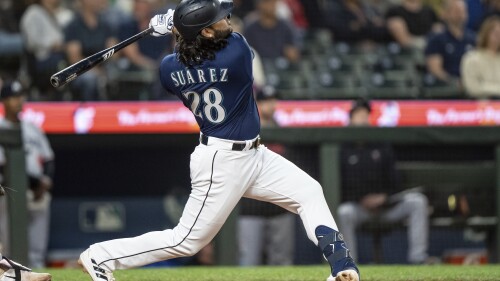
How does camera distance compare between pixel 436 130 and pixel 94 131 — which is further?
pixel 94 131

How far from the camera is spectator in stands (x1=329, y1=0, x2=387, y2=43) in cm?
1131

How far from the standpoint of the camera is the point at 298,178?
5086mm

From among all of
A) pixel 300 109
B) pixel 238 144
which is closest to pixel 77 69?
pixel 238 144

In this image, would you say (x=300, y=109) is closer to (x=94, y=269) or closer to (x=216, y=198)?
(x=216, y=198)

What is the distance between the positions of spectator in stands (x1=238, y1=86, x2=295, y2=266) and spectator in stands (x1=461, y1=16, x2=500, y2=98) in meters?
2.55

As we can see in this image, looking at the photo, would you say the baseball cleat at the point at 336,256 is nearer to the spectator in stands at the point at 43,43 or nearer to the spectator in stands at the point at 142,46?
the spectator in stands at the point at 43,43

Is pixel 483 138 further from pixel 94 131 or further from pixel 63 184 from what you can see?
pixel 63 184

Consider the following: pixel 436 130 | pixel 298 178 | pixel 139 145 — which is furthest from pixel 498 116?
pixel 298 178

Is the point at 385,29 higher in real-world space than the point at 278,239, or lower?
higher

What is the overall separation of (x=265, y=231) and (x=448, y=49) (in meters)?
3.47

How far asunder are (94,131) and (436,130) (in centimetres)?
294

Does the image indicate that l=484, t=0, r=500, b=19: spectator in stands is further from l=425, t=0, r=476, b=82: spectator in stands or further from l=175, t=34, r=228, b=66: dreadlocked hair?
l=175, t=34, r=228, b=66: dreadlocked hair

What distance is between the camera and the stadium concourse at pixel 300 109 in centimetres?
834

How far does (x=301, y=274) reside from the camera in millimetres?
6281
